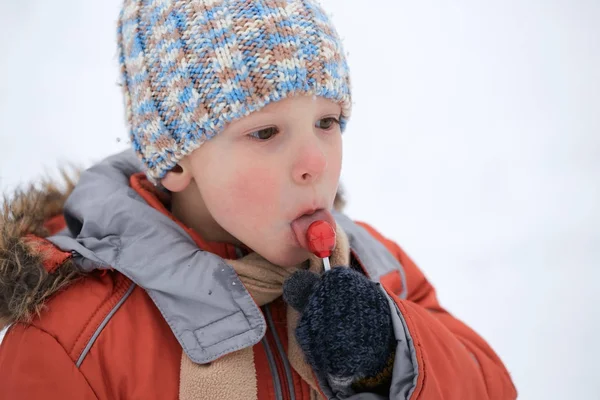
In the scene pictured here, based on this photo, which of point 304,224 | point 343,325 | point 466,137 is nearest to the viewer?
point 343,325

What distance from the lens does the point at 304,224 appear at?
3.05 feet

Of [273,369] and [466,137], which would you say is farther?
[466,137]

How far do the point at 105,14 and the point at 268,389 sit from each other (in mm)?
1984

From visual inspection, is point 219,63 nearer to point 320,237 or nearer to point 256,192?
point 256,192

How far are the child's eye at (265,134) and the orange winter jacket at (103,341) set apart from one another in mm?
235

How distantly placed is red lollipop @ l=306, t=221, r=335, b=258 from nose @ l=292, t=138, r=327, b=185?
7 centimetres

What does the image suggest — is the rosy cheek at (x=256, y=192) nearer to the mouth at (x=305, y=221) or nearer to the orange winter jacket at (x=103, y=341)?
the mouth at (x=305, y=221)

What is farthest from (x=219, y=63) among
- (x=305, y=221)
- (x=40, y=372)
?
(x=40, y=372)

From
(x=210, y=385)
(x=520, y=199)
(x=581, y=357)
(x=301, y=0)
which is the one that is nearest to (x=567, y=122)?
(x=520, y=199)

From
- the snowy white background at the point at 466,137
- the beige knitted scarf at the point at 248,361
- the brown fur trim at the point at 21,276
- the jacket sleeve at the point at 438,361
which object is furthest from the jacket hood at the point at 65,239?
the snowy white background at the point at 466,137

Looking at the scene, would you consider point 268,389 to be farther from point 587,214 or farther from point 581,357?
point 587,214

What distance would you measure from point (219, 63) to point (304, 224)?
0.90ft

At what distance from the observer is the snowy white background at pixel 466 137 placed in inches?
71.3

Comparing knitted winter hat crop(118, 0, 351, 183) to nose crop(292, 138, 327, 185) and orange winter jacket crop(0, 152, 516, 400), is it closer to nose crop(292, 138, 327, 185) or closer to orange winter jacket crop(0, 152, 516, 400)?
nose crop(292, 138, 327, 185)
